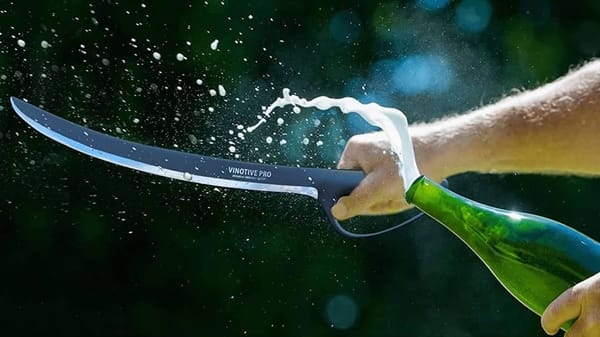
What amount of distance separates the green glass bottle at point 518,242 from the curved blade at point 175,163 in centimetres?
20

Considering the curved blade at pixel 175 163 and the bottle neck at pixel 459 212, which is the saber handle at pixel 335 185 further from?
the bottle neck at pixel 459 212

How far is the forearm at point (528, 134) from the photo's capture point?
0.96 metres

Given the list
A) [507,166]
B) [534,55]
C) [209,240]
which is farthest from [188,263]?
[507,166]

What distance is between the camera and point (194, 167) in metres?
0.93

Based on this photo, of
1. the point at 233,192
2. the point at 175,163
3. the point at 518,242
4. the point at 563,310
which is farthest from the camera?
the point at 233,192

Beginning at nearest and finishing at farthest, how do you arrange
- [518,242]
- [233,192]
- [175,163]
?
1. [518,242]
2. [175,163]
3. [233,192]

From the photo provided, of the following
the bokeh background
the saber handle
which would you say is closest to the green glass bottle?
the saber handle

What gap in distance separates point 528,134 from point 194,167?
15.5 inches

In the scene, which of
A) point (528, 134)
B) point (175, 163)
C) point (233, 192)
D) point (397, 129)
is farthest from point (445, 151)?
point (233, 192)

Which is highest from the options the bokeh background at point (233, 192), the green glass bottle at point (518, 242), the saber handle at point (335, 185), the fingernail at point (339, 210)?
the bokeh background at point (233, 192)

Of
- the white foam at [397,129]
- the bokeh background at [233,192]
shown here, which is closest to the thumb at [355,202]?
the white foam at [397,129]

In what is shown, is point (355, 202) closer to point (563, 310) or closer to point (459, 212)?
point (459, 212)

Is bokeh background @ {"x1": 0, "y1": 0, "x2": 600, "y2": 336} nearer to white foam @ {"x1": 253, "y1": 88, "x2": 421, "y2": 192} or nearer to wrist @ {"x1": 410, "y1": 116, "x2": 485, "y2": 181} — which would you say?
wrist @ {"x1": 410, "y1": 116, "x2": 485, "y2": 181}

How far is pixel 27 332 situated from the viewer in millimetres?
2688
